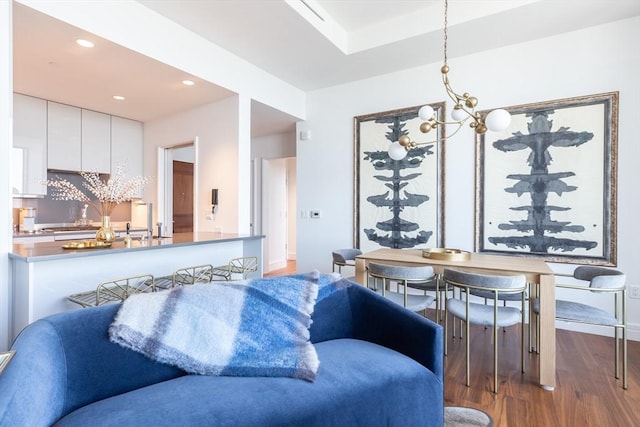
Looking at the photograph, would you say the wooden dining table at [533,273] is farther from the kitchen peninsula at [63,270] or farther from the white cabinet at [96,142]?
the white cabinet at [96,142]

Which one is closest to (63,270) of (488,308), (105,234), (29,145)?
(105,234)

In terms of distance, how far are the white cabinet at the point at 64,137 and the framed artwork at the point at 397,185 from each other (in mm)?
3810

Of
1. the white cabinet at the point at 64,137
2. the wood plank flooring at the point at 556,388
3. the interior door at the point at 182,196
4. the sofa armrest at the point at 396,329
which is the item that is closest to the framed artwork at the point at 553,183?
the wood plank flooring at the point at 556,388

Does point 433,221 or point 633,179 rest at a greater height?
point 633,179

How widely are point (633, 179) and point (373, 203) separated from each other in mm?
2531

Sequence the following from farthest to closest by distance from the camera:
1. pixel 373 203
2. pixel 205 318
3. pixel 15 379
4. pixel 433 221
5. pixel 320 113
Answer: pixel 320 113
pixel 373 203
pixel 433 221
pixel 205 318
pixel 15 379

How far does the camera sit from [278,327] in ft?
5.19

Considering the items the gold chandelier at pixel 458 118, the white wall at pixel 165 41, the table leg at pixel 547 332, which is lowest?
the table leg at pixel 547 332

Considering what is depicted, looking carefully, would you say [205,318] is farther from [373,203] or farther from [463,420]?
[373,203]

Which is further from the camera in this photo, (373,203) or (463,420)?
(373,203)

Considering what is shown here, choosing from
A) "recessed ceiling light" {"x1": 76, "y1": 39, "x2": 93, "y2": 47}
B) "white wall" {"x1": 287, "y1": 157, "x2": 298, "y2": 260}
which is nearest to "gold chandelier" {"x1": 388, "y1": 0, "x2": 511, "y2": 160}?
"recessed ceiling light" {"x1": 76, "y1": 39, "x2": 93, "y2": 47}

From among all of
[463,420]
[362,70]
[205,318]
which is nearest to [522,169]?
[362,70]

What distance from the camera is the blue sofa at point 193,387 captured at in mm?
1048

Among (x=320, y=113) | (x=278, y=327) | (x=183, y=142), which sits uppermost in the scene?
(x=320, y=113)
